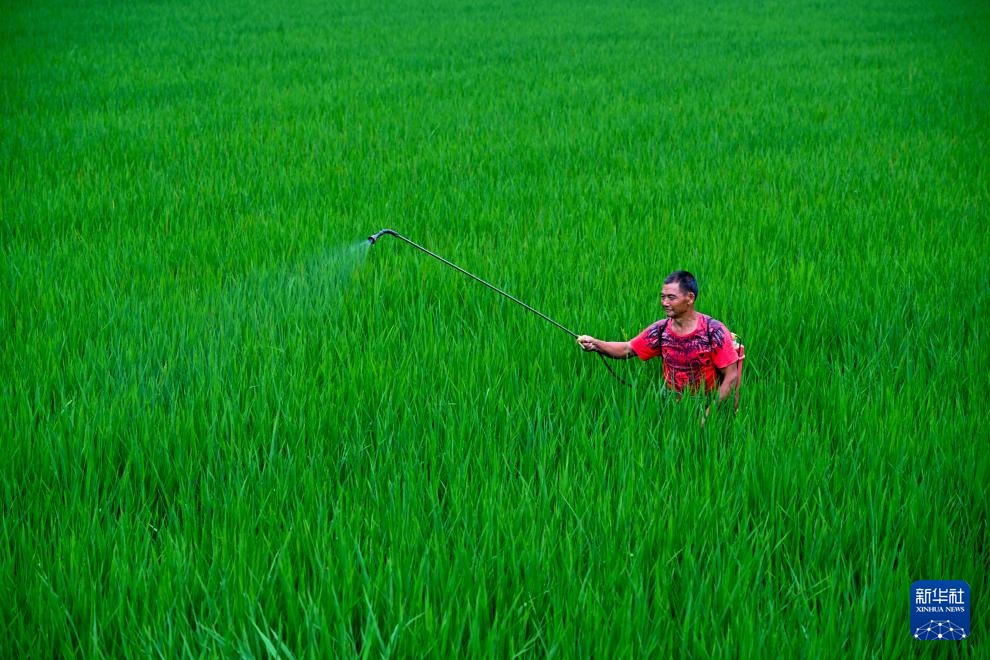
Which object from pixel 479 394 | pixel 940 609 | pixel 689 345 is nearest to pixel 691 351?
pixel 689 345

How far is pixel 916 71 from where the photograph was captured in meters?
9.55

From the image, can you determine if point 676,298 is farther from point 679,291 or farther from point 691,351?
point 691,351

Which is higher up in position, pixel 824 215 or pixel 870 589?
pixel 824 215

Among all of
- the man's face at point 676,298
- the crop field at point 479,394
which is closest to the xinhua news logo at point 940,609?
the crop field at point 479,394

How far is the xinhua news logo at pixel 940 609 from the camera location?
1.46 m

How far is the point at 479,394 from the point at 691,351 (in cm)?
64

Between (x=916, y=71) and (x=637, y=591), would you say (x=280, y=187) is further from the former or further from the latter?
(x=916, y=71)

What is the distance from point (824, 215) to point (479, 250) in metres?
1.99

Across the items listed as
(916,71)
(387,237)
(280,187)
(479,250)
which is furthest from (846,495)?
(916,71)

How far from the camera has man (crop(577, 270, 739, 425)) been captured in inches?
89.4

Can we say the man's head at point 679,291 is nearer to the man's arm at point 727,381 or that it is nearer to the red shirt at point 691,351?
the red shirt at point 691,351

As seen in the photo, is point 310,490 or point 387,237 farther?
point 387,237

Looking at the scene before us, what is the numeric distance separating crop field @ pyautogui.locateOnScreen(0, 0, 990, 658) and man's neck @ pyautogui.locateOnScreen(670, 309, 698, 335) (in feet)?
0.68

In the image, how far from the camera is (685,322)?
2340mm
